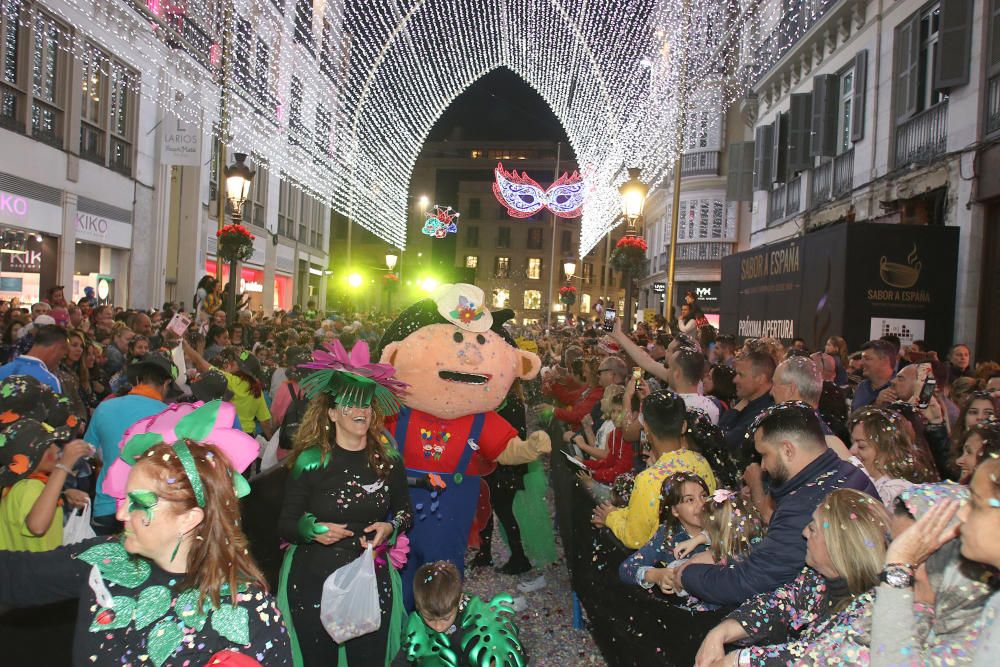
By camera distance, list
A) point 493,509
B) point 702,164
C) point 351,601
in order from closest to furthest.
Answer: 1. point 351,601
2. point 493,509
3. point 702,164

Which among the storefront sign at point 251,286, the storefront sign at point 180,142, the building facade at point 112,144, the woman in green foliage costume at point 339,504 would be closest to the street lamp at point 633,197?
the woman in green foliage costume at point 339,504

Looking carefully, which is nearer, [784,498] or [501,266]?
[784,498]

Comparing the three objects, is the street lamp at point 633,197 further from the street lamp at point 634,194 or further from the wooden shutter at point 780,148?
the wooden shutter at point 780,148

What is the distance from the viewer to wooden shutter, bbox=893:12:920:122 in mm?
12906

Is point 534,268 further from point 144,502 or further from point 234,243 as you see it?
point 144,502

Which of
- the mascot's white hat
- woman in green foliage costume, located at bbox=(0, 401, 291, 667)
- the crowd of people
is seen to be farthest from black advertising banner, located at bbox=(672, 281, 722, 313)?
woman in green foliage costume, located at bbox=(0, 401, 291, 667)

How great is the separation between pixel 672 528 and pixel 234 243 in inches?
421

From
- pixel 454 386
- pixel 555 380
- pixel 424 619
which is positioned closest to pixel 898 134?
pixel 555 380

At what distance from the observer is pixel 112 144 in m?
18.6

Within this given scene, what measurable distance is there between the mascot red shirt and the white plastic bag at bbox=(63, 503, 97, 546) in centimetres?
181

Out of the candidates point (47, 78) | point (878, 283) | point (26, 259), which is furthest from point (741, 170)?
point (26, 259)

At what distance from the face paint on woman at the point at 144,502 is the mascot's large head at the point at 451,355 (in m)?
2.93

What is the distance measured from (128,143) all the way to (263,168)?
9.50m

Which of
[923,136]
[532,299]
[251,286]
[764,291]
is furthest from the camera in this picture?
[532,299]
